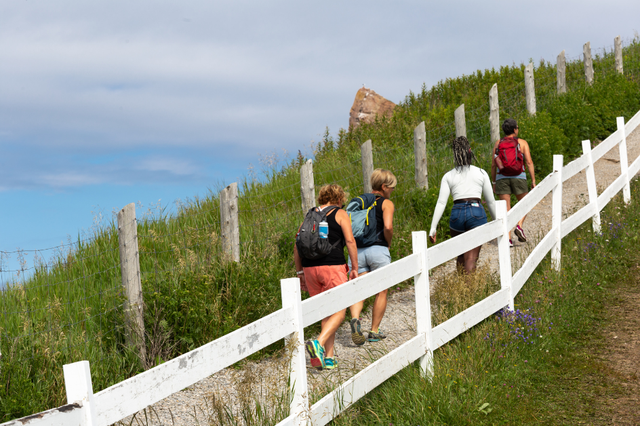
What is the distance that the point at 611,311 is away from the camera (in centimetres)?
721

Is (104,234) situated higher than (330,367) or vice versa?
(104,234)

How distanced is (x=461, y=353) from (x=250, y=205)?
19.0 ft

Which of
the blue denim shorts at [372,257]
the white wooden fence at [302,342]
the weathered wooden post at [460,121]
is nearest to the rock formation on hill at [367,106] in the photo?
the weathered wooden post at [460,121]

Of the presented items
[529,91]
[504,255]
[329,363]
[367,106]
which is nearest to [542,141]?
[529,91]

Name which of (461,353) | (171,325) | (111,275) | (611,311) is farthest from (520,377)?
(111,275)

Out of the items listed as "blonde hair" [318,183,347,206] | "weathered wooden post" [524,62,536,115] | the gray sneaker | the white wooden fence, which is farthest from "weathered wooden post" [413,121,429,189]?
"weathered wooden post" [524,62,536,115]

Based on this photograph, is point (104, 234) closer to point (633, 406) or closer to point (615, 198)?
point (633, 406)

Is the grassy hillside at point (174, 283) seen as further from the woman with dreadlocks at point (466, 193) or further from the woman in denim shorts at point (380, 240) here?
the woman with dreadlocks at point (466, 193)

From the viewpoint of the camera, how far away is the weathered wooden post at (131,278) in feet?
21.7

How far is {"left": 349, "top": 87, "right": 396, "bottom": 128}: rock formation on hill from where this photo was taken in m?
24.7

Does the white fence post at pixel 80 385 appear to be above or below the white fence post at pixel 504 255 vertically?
above

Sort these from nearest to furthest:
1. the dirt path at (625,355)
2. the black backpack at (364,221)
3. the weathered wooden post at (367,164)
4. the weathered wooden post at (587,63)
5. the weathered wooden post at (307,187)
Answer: the dirt path at (625,355) → the black backpack at (364,221) → the weathered wooden post at (307,187) → the weathered wooden post at (367,164) → the weathered wooden post at (587,63)

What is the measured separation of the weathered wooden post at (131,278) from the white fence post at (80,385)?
4.23 meters

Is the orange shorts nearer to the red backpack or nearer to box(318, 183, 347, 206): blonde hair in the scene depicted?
box(318, 183, 347, 206): blonde hair
